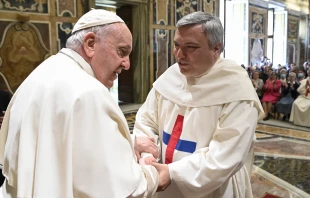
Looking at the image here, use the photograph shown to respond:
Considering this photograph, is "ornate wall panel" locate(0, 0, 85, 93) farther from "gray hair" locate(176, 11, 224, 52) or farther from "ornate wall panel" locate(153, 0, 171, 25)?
"gray hair" locate(176, 11, 224, 52)

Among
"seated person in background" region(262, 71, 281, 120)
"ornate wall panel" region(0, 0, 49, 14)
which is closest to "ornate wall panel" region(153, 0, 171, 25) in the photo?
"ornate wall panel" region(0, 0, 49, 14)

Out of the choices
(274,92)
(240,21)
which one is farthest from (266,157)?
(240,21)

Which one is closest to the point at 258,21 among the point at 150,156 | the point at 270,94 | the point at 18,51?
the point at 270,94

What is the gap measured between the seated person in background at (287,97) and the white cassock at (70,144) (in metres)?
7.64

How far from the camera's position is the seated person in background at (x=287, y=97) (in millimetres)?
8148

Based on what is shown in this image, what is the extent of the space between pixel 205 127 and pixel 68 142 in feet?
2.74

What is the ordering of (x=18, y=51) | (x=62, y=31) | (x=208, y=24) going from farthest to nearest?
(x=62, y=31) → (x=18, y=51) → (x=208, y=24)

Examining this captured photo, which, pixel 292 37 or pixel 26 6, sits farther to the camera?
pixel 292 37

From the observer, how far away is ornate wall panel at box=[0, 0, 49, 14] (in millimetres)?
6945

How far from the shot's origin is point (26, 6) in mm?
7285

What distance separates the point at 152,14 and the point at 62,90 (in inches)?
370

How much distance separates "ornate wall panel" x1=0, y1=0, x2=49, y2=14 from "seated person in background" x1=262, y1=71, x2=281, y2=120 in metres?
5.73

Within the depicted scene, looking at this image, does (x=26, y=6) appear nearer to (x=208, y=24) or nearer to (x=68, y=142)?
(x=208, y=24)

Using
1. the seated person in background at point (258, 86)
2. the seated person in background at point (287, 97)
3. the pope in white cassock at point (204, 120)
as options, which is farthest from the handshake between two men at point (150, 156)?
the seated person in background at point (258, 86)
